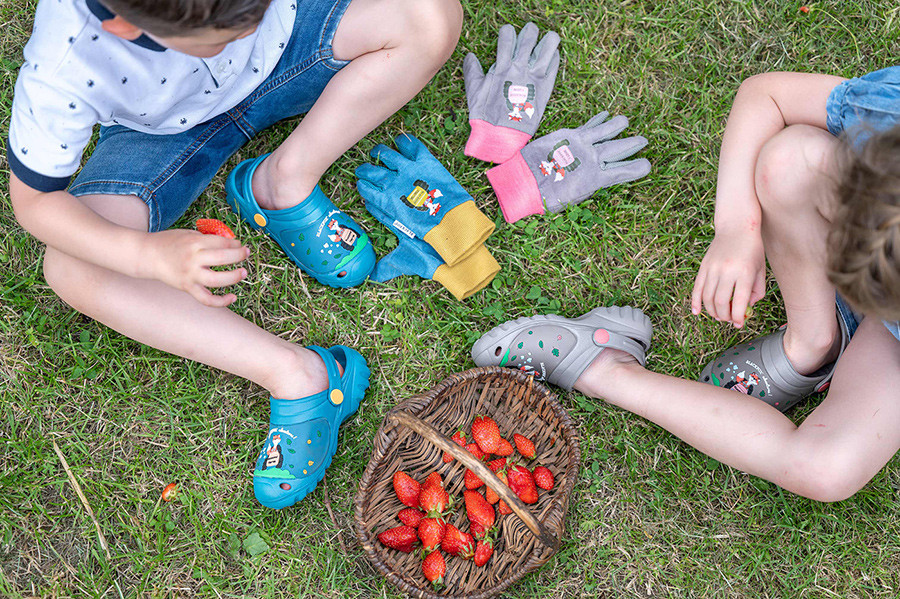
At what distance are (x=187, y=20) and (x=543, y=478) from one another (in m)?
1.28

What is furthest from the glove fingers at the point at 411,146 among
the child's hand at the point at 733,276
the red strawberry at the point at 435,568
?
the red strawberry at the point at 435,568

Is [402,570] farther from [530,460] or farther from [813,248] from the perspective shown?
[813,248]

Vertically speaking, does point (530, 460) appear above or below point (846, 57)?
below

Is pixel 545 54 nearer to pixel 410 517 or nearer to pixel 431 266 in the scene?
pixel 431 266

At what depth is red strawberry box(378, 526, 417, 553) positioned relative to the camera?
1.67m

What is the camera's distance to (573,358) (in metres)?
1.86

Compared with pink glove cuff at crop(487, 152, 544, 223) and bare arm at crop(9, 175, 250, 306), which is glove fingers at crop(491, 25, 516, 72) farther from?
bare arm at crop(9, 175, 250, 306)

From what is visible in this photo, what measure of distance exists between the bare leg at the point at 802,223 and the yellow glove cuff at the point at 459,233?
27.7 inches

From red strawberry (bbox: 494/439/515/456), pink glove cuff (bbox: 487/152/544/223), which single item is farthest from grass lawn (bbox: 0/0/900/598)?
red strawberry (bbox: 494/439/515/456)

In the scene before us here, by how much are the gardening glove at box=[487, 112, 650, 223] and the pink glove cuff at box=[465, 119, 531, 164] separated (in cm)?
3

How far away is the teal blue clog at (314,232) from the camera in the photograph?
179 cm

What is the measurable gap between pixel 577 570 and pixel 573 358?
56 cm

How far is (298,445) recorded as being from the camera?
171 cm

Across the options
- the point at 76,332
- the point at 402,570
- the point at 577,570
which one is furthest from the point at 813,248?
the point at 76,332
